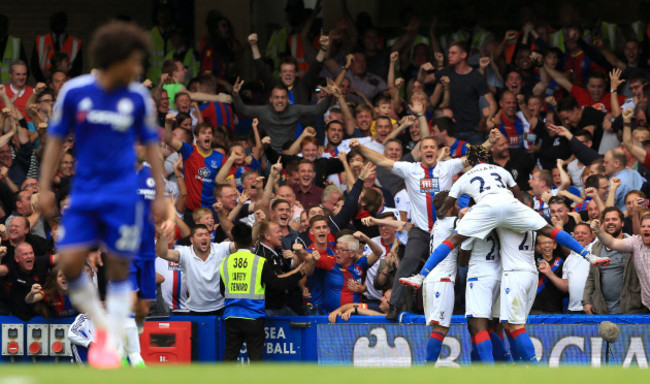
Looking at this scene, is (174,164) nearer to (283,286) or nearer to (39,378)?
(283,286)

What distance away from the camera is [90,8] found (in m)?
22.9

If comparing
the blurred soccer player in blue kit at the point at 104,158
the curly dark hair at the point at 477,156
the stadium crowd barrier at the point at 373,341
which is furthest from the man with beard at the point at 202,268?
the blurred soccer player in blue kit at the point at 104,158

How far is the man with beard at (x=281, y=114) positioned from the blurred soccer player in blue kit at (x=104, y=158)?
32.9ft

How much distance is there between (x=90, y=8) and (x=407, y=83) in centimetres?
779

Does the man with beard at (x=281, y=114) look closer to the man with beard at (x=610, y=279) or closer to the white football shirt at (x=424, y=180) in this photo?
the white football shirt at (x=424, y=180)

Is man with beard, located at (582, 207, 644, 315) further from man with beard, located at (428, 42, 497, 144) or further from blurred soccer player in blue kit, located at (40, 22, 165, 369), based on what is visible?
blurred soccer player in blue kit, located at (40, 22, 165, 369)

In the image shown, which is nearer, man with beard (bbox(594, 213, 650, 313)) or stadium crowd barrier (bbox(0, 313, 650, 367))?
stadium crowd barrier (bbox(0, 313, 650, 367))

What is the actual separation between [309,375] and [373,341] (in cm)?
692

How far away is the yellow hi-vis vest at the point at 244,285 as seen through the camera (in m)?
12.7

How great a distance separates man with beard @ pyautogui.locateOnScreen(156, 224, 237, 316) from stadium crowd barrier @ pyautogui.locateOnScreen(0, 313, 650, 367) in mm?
261

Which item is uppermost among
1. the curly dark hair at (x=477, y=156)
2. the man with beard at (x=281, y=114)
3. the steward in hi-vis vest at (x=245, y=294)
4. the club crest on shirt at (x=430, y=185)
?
the man with beard at (x=281, y=114)

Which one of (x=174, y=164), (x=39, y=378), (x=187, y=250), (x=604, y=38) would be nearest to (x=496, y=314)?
(x=187, y=250)

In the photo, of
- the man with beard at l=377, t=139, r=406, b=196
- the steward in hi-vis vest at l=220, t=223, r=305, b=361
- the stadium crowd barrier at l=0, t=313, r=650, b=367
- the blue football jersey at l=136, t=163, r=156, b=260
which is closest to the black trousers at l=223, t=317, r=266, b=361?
the steward in hi-vis vest at l=220, t=223, r=305, b=361

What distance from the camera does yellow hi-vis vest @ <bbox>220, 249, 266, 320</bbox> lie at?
1271 centimetres
